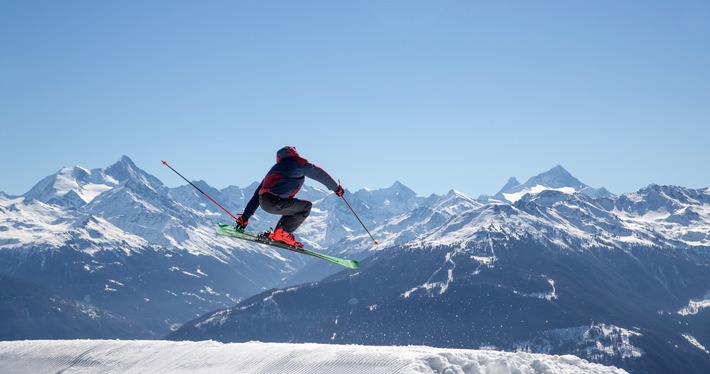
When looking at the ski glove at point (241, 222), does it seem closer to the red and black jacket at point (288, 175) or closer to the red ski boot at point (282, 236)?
the red ski boot at point (282, 236)

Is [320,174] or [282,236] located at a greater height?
[320,174]

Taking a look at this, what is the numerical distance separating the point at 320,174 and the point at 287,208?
1.90 m

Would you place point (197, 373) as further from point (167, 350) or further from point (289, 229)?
point (289, 229)

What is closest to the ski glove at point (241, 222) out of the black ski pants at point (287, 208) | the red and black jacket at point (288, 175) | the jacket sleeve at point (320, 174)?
the black ski pants at point (287, 208)

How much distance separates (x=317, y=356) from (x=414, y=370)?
4.72 m

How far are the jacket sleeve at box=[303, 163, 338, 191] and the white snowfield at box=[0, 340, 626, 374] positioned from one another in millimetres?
6014

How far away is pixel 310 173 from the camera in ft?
69.4

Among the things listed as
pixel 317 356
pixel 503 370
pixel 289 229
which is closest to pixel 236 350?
pixel 317 356

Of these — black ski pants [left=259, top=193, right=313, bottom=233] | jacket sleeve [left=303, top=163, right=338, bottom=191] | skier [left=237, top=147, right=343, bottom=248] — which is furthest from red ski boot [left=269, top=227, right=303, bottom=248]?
jacket sleeve [left=303, top=163, right=338, bottom=191]

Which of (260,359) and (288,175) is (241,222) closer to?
(288,175)

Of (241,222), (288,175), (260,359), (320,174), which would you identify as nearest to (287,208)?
(288,175)

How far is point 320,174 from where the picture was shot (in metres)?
21.0

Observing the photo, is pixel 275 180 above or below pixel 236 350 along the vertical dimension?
above

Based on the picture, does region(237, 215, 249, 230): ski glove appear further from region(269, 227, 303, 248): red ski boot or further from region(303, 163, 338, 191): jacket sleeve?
region(303, 163, 338, 191): jacket sleeve
